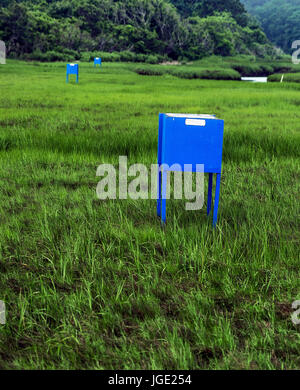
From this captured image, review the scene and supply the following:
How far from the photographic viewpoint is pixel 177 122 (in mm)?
3039

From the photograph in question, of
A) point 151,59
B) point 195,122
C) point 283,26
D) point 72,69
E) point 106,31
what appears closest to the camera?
point 195,122

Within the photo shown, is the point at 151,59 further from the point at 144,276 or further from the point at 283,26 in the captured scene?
the point at 283,26

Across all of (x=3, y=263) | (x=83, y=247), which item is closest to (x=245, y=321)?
(x=83, y=247)

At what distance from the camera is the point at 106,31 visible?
48594 millimetres

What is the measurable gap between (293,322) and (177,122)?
1523 millimetres

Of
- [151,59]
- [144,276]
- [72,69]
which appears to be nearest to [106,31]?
[151,59]

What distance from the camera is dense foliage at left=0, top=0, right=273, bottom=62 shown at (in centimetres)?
3838

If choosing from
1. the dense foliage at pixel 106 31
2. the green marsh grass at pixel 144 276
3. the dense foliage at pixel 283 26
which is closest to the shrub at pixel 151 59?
the dense foliage at pixel 106 31

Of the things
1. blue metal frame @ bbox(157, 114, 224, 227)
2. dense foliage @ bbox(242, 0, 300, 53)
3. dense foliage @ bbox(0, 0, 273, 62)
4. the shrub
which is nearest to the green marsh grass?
blue metal frame @ bbox(157, 114, 224, 227)

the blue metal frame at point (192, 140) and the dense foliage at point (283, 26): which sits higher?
the dense foliage at point (283, 26)

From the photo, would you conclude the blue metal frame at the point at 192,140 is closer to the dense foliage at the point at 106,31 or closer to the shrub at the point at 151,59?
the dense foliage at the point at 106,31

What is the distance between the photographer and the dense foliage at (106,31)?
38.4 meters

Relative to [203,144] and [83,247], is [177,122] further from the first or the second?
[83,247]

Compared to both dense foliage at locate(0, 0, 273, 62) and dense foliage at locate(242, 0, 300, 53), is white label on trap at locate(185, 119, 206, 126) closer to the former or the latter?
dense foliage at locate(0, 0, 273, 62)
